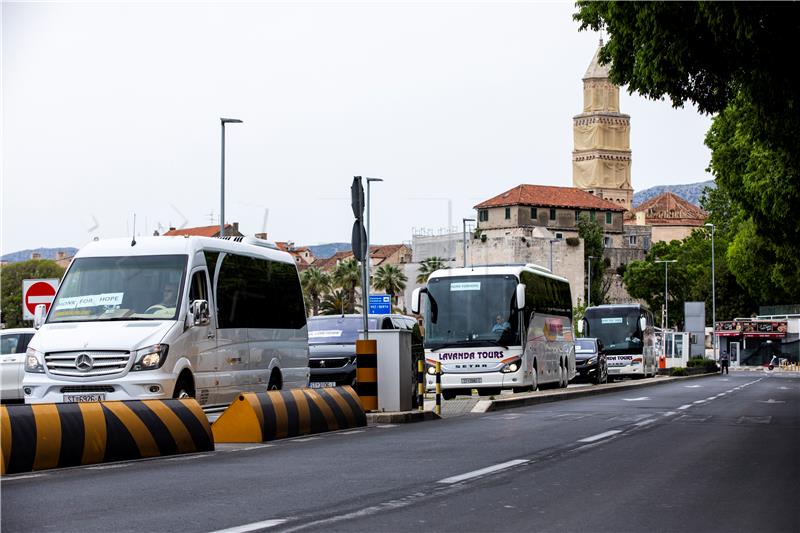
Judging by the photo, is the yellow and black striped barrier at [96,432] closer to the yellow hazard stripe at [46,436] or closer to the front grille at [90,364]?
the yellow hazard stripe at [46,436]

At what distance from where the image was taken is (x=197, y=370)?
61.1 feet

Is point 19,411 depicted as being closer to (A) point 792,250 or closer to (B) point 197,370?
(B) point 197,370

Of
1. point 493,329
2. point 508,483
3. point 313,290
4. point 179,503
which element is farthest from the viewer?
point 313,290

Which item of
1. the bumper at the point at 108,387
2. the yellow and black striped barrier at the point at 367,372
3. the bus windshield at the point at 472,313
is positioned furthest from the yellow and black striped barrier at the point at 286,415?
the bus windshield at the point at 472,313

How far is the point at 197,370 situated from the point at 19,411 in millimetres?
5967

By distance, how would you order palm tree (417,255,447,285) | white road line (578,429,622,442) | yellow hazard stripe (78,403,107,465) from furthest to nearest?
palm tree (417,255,447,285), white road line (578,429,622,442), yellow hazard stripe (78,403,107,465)

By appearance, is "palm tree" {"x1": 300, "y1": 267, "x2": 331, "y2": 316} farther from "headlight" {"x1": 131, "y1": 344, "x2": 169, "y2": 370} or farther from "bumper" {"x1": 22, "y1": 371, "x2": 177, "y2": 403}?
"bumper" {"x1": 22, "y1": 371, "x2": 177, "y2": 403}

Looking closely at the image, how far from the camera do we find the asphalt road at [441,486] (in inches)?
343

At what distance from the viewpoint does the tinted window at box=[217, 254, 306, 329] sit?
2042cm

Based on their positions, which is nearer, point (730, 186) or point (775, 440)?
point (775, 440)

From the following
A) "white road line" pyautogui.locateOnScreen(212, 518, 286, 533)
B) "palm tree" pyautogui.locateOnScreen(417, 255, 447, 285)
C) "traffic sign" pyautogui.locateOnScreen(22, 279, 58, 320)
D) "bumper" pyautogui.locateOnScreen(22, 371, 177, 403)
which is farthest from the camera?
"palm tree" pyautogui.locateOnScreen(417, 255, 447, 285)

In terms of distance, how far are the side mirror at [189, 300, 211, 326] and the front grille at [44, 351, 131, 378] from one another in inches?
58.8

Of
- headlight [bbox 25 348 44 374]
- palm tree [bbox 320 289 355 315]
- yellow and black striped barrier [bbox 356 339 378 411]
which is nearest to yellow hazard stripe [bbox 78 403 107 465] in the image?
headlight [bbox 25 348 44 374]

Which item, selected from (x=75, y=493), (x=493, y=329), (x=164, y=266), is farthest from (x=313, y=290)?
(x=75, y=493)
